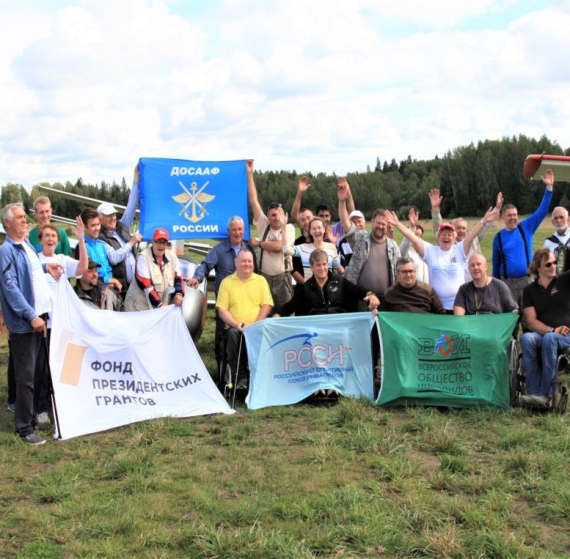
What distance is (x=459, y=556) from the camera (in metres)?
3.99

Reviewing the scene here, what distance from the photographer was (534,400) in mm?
6766

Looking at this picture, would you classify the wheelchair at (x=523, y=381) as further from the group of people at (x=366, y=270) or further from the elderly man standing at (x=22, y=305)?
the elderly man standing at (x=22, y=305)

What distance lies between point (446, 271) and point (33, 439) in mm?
4800

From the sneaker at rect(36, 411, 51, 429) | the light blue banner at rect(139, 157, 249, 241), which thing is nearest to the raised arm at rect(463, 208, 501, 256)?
the light blue banner at rect(139, 157, 249, 241)

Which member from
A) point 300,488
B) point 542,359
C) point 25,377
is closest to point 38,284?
point 25,377

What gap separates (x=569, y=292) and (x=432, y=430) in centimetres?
226

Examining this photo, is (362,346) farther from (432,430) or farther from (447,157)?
→ (447,157)

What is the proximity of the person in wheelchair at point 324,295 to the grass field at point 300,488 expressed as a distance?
1413 mm

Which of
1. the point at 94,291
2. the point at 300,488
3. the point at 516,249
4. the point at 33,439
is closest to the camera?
the point at 300,488

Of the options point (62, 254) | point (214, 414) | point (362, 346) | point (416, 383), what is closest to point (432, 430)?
point (416, 383)

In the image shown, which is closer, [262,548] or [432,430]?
[262,548]

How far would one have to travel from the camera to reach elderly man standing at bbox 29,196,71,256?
748 cm

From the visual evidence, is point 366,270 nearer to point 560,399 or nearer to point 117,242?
point 560,399

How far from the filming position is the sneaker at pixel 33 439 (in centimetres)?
632
